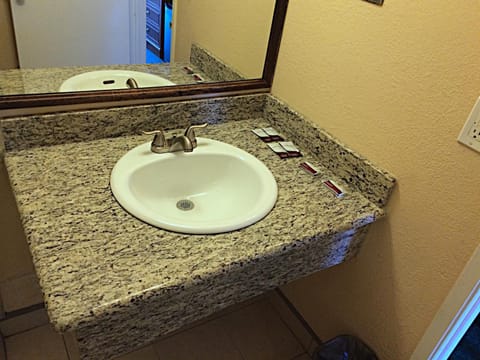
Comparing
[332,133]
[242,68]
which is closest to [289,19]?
[242,68]

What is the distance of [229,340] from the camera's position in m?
1.61

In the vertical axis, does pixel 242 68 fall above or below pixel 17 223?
above

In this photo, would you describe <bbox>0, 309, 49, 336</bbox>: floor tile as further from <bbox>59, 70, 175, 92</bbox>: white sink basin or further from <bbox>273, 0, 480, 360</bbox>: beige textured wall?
<bbox>273, 0, 480, 360</bbox>: beige textured wall

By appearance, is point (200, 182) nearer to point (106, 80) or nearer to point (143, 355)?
point (106, 80)

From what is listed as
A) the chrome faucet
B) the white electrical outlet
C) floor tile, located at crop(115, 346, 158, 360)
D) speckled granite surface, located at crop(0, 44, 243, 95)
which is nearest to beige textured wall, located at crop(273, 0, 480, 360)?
the white electrical outlet

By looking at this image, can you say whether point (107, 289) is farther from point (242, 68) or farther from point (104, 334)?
point (242, 68)

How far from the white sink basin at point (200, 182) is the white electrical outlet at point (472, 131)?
1.55ft

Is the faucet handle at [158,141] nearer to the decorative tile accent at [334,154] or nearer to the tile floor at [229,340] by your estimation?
the decorative tile accent at [334,154]

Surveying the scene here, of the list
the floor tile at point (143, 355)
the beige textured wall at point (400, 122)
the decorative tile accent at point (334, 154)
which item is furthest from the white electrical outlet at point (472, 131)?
the floor tile at point (143, 355)

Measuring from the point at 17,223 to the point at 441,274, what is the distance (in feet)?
4.20

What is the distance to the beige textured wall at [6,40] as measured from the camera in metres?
0.99

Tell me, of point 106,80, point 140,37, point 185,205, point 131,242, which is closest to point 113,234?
point 131,242

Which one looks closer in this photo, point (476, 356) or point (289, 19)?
point (289, 19)

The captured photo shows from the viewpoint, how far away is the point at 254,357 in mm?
1563
